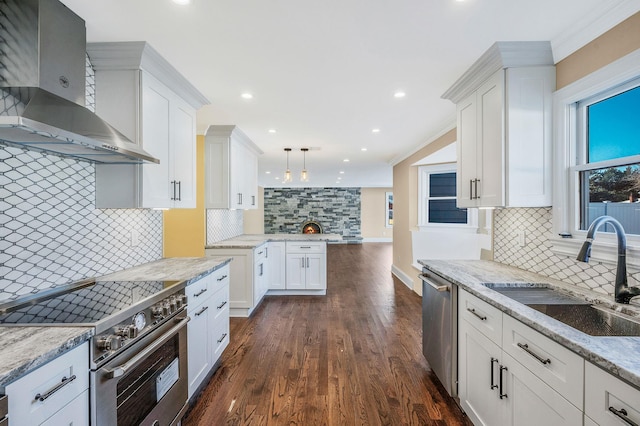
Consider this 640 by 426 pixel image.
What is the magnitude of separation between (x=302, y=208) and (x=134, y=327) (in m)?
11.0

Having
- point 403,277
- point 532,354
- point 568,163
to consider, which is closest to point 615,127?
point 568,163

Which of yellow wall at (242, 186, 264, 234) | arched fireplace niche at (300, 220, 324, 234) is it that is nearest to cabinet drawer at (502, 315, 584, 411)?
arched fireplace niche at (300, 220, 324, 234)

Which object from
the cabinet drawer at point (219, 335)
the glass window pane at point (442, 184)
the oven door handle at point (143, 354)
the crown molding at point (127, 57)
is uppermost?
the crown molding at point (127, 57)

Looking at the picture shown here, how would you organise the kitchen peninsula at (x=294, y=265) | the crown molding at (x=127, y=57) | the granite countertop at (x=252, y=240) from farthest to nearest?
the kitchen peninsula at (x=294, y=265)
the granite countertop at (x=252, y=240)
the crown molding at (x=127, y=57)

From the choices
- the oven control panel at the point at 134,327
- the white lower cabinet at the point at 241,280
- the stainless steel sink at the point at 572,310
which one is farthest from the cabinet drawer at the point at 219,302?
the stainless steel sink at the point at 572,310

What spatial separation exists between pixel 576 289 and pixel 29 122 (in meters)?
2.68

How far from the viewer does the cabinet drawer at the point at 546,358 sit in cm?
109

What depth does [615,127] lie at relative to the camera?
1.71 metres

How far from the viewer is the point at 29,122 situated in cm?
109

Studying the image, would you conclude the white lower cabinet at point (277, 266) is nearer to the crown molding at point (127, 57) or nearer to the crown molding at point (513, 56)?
the crown molding at point (127, 57)

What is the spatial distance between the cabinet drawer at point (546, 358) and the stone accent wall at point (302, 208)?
10.9m

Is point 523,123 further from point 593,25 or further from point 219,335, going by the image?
point 219,335

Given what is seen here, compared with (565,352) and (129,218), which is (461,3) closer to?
(565,352)

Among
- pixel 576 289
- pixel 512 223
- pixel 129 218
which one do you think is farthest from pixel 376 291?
pixel 129 218
